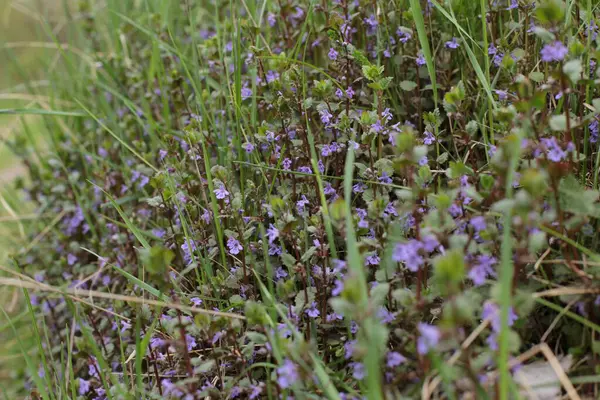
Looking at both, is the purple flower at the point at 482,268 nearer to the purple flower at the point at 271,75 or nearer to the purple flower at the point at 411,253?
the purple flower at the point at 411,253

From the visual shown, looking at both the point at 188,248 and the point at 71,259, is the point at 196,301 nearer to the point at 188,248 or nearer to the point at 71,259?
the point at 188,248

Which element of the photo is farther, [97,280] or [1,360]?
[1,360]

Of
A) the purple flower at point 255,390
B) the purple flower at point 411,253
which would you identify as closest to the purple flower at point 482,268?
the purple flower at point 411,253

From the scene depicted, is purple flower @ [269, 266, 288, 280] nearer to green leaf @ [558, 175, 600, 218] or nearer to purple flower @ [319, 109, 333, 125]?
purple flower @ [319, 109, 333, 125]

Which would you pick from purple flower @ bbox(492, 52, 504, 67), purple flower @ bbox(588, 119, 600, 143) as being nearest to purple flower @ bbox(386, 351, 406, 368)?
purple flower @ bbox(588, 119, 600, 143)

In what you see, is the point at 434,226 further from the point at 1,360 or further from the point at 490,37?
the point at 1,360

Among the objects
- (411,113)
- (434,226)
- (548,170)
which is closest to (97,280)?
(411,113)

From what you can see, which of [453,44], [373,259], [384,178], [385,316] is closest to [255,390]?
[385,316]
